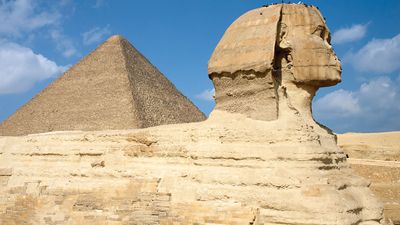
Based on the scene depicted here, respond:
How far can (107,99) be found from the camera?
25.0m

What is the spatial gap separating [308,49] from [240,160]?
195 centimetres

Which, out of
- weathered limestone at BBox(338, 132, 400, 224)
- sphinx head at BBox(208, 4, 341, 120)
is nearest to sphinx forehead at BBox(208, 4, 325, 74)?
sphinx head at BBox(208, 4, 341, 120)

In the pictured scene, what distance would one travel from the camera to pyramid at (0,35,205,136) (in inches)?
966

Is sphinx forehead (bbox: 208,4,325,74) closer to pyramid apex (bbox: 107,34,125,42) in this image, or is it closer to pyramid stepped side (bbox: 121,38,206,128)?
pyramid stepped side (bbox: 121,38,206,128)

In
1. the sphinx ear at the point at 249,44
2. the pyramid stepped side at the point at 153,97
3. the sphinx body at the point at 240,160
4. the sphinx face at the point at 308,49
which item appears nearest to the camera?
the sphinx body at the point at 240,160

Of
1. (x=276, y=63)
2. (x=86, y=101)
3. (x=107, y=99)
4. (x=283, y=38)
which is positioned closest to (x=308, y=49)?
(x=283, y=38)

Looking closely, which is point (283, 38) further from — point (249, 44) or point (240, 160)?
point (240, 160)

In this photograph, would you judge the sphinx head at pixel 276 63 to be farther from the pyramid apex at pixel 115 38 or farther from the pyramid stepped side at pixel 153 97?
Answer: the pyramid apex at pixel 115 38

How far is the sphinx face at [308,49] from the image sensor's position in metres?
7.55

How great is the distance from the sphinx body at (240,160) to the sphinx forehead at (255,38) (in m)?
0.02

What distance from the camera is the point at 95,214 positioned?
26.3ft

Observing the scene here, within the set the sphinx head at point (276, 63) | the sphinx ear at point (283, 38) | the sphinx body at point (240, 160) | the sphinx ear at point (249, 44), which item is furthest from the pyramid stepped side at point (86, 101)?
the sphinx ear at point (283, 38)

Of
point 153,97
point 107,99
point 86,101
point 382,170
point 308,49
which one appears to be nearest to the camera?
point 308,49

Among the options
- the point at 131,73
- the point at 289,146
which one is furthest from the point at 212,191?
the point at 131,73
